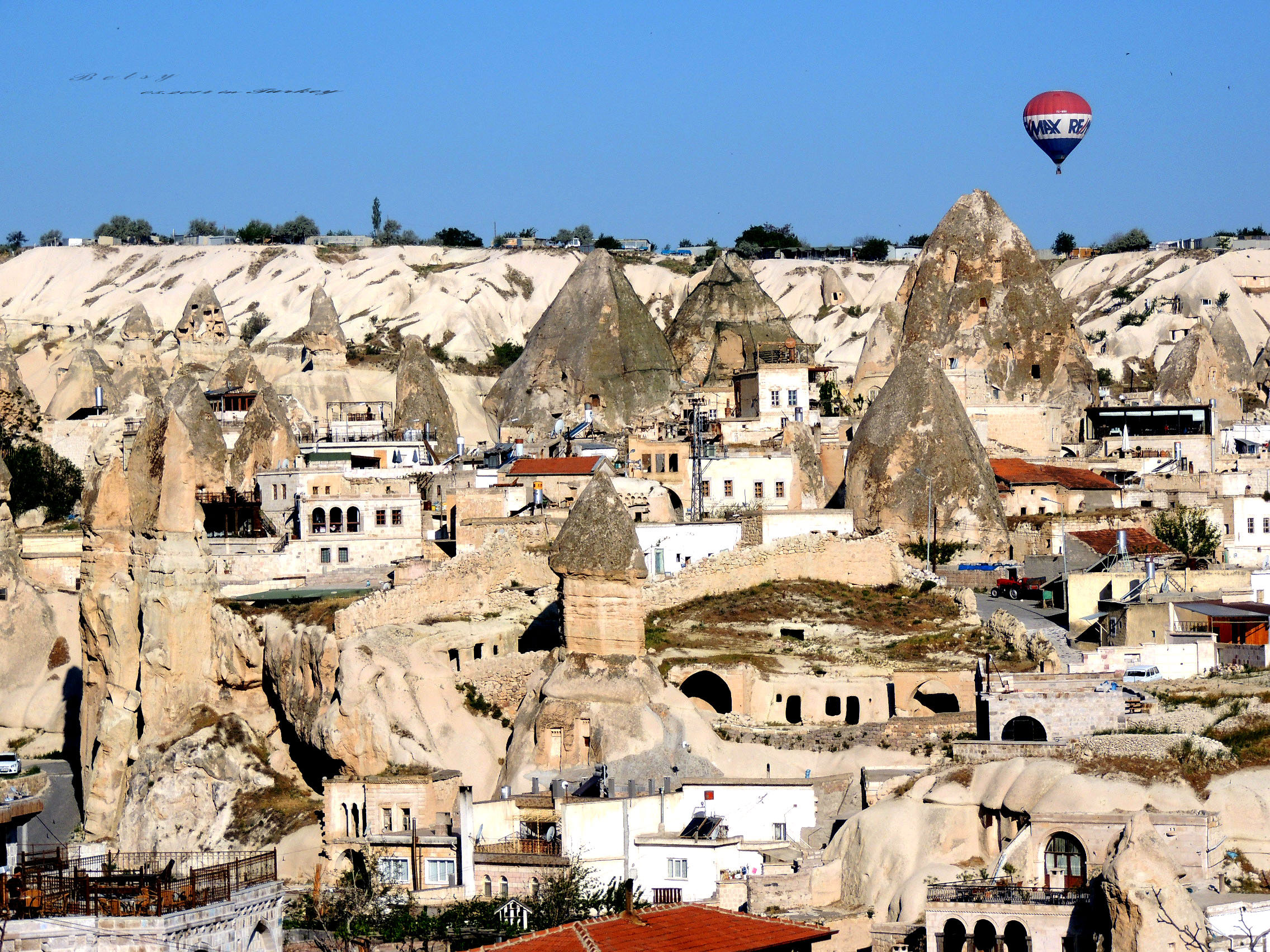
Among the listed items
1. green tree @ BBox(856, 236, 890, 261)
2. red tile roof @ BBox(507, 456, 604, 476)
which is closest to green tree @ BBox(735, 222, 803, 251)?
green tree @ BBox(856, 236, 890, 261)

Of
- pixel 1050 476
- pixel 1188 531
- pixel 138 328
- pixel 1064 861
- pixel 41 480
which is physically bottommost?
pixel 1064 861

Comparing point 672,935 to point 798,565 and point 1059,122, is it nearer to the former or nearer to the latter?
point 798,565

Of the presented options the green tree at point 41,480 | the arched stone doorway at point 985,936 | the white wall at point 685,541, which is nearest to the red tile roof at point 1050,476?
the white wall at point 685,541

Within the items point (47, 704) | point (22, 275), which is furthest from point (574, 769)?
point (22, 275)

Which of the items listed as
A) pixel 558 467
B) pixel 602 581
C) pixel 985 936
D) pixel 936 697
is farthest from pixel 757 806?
pixel 558 467

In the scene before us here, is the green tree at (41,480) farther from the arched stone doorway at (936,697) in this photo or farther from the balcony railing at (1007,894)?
the balcony railing at (1007,894)

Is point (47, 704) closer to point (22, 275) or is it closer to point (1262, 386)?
point (1262, 386)

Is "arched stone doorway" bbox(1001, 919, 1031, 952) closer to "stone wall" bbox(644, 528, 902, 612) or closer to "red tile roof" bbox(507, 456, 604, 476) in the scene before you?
"stone wall" bbox(644, 528, 902, 612)
